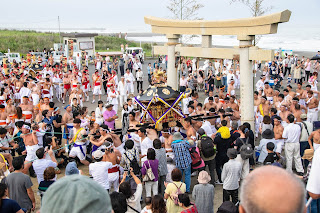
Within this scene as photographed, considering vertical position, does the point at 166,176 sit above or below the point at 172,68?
below

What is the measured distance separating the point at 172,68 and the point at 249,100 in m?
3.92

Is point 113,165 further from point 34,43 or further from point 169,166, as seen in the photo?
point 34,43

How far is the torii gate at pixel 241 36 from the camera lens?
10.5 meters

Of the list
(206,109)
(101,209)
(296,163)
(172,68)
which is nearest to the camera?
(101,209)

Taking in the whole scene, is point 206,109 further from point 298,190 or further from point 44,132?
point 298,190

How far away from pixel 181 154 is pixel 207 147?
0.76 meters

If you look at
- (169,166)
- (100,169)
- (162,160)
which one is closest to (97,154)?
(100,169)

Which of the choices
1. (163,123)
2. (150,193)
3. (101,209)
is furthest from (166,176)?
(101,209)

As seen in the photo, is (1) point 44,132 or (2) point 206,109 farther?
(2) point 206,109

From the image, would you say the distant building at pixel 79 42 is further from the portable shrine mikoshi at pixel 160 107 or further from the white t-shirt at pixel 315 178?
the white t-shirt at pixel 315 178

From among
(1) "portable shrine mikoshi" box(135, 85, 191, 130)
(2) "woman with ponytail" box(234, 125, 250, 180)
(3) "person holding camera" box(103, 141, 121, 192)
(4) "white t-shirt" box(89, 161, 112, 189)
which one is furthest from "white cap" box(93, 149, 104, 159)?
(1) "portable shrine mikoshi" box(135, 85, 191, 130)

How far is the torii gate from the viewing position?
10.5 metres

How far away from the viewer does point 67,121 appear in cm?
1114

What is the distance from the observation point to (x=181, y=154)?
8125mm
